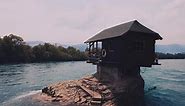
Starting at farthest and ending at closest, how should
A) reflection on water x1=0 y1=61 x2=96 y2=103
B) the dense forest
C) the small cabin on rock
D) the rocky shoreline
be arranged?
the dense forest
reflection on water x1=0 y1=61 x2=96 y2=103
the small cabin on rock
the rocky shoreline

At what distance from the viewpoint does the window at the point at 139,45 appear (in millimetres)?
28373

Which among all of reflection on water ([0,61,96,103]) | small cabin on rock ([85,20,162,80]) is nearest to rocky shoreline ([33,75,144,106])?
small cabin on rock ([85,20,162,80])

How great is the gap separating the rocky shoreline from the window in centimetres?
312

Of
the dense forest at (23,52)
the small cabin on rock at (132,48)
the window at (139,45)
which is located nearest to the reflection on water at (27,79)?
the small cabin on rock at (132,48)

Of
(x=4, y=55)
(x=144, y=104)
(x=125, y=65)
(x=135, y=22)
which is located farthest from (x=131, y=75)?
(x=4, y=55)

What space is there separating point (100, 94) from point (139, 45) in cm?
683

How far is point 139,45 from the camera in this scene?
1126 inches

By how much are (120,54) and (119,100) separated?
5.28 metres

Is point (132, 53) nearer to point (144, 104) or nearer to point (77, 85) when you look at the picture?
point (144, 104)

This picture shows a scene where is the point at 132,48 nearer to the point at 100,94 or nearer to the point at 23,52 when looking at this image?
the point at 100,94

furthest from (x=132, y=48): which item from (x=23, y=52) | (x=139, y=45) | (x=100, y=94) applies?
(x=23, y=52)

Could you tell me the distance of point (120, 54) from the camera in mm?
28500

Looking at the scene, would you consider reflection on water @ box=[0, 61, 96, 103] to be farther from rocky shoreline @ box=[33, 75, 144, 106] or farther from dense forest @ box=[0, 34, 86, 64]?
dense forest @ box=[0, 34, 86, 64]

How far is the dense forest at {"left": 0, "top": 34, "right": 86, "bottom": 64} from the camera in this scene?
350ft
